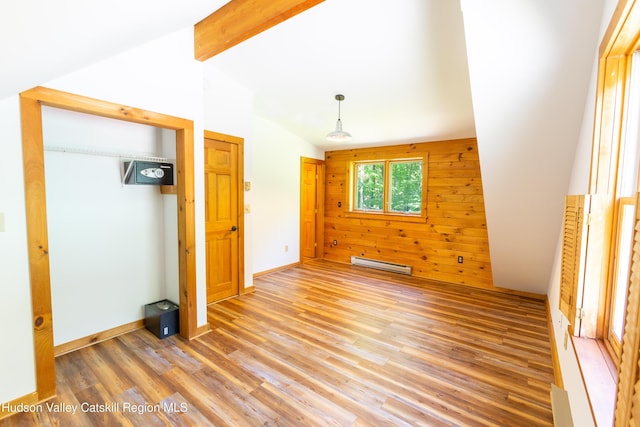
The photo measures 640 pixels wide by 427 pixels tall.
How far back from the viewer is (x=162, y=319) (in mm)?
2748

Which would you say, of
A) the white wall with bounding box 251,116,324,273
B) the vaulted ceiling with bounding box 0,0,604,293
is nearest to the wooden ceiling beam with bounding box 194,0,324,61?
the vaulted ceiling with bounding box 0,0,604,293

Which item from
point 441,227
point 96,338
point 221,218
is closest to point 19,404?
point 96,338

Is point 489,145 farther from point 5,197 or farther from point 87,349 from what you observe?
point 87,349

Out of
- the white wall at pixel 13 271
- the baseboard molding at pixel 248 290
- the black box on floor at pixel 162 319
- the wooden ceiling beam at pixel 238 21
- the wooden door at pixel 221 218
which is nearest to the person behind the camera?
the white wall at pixel 13 271

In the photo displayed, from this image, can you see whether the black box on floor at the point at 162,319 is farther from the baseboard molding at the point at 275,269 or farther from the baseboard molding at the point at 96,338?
the baseboard molding at the point at 275,269

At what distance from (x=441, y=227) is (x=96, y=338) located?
14.6 ft

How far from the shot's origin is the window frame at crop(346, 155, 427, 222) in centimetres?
475

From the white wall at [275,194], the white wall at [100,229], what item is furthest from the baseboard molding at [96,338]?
the white wall at [275,194]

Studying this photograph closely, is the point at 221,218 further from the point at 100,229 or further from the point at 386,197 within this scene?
the point at 386,197

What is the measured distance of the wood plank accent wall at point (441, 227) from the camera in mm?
4305

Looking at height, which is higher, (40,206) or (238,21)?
(238,21)

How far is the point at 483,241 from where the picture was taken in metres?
4.27

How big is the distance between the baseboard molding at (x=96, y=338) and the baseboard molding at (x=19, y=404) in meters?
0.46

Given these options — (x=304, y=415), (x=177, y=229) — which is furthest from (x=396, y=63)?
(x=304, y=415)
